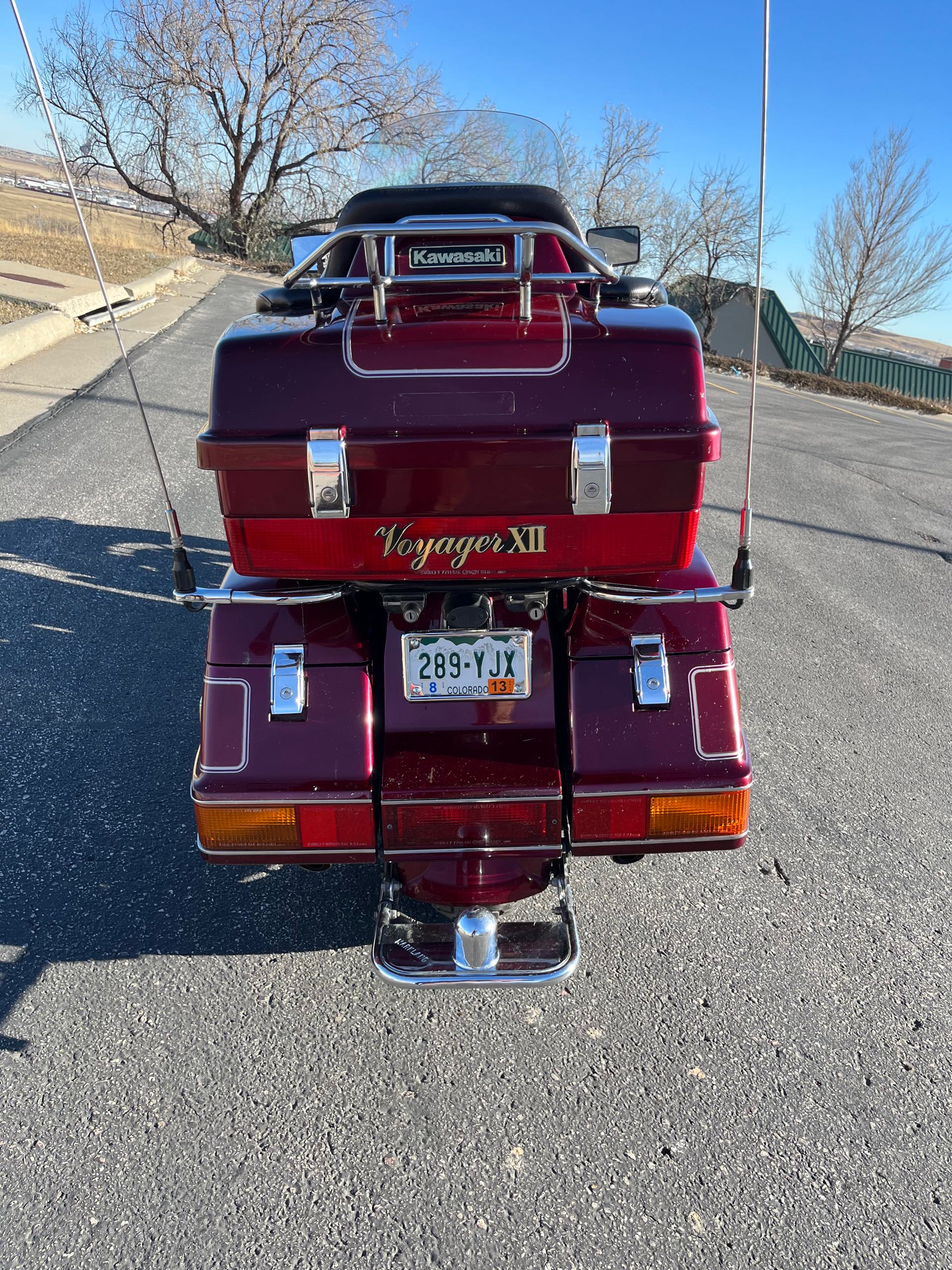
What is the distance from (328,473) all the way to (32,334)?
29.8ft

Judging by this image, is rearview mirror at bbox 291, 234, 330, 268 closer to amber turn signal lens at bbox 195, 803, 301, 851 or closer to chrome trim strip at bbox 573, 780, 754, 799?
amber turn signal lens at bbox 195, 803, 301, 851

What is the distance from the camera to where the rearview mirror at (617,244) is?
3.51 metres

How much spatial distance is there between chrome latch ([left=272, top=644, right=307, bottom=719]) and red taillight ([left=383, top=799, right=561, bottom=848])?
0.33m

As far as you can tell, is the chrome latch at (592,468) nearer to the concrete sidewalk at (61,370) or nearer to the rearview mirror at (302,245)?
the rearview mirror at (302,245)

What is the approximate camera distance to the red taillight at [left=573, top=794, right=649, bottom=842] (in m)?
2.15

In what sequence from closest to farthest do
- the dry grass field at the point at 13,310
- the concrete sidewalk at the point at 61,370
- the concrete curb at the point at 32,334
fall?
the concrete sidewalk at the point at 61,370 < the concrete curb at the point at 32,334 < the dry grass field at the point at 13,310

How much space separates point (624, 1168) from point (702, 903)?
955mm

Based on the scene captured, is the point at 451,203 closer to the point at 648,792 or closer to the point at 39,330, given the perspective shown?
the point at 648,792

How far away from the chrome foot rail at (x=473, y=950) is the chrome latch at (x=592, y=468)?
1002mm

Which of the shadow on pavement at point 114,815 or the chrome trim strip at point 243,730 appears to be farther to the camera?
the shadow on pavement at point 114,815

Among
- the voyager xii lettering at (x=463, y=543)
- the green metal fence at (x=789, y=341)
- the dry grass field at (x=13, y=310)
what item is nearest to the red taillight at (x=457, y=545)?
the voyager xii lettering at (x=463, y=543)

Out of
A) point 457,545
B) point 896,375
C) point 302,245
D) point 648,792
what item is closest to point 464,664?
point 457,545

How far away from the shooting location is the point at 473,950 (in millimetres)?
2014

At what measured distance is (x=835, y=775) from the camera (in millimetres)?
3406
